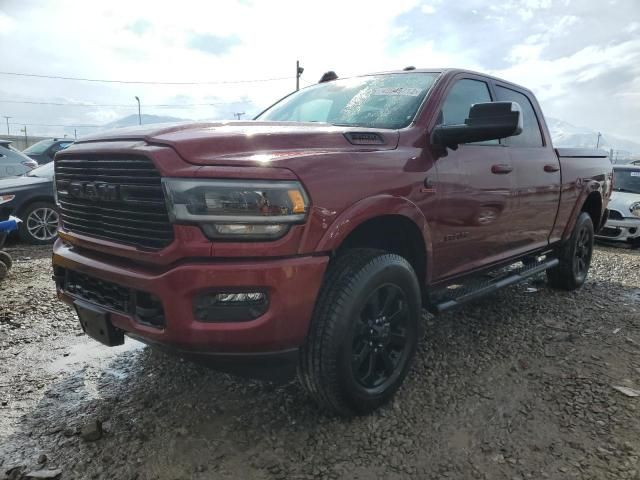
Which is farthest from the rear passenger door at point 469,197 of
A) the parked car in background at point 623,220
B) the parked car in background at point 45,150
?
the parked car in background at point 45,150

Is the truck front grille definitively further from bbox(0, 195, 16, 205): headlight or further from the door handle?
bbox(0, 195, 16, 205): headlight

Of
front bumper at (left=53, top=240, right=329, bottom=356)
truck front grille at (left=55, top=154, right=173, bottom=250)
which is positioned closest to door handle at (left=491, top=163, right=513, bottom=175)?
front bumper at (left=53, top=240, right=329, bottom=356)

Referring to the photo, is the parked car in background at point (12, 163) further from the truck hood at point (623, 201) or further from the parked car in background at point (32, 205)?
the truck hood at point (623, 201)

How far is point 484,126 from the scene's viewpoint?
2.59 metres

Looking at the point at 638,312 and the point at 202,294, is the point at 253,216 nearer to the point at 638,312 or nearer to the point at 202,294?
the point at 202,294

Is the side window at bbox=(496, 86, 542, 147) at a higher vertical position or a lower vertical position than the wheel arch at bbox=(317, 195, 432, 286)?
higher

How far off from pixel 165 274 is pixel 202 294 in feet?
0.58

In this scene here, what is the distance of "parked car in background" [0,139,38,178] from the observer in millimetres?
8883

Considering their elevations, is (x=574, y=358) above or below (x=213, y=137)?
below

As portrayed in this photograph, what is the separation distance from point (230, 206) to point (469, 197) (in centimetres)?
175

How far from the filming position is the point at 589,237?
207 inches

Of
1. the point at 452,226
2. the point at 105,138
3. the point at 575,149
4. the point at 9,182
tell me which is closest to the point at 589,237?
the point at 575,149

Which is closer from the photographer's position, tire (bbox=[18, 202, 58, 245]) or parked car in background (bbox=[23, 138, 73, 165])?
tire (bbox=[18, 202, 58, 245])

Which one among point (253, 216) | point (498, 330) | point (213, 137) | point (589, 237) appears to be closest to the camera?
point (253, 216)
